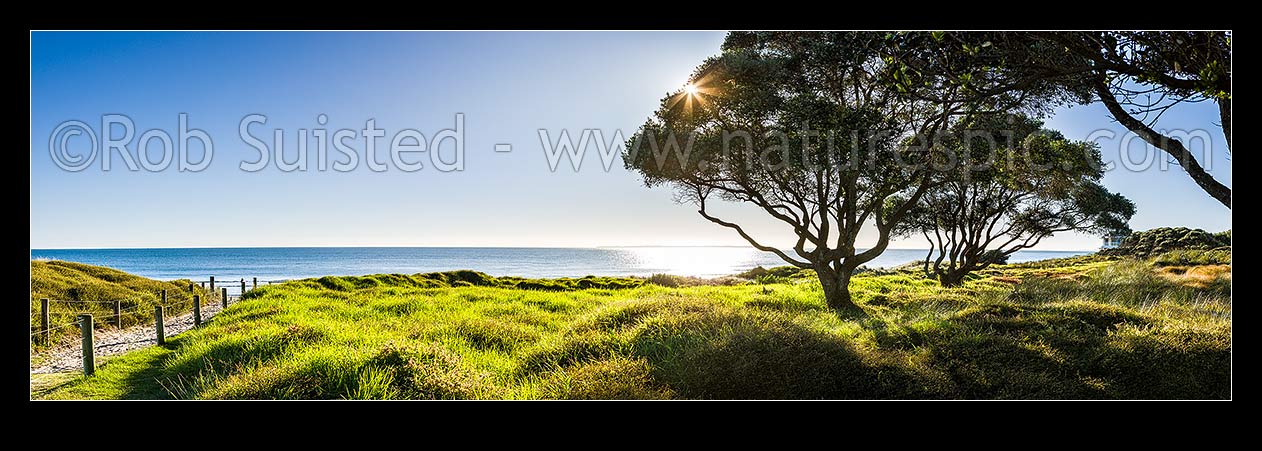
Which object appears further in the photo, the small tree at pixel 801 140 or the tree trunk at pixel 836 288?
the tree trunk at pixel 836 288

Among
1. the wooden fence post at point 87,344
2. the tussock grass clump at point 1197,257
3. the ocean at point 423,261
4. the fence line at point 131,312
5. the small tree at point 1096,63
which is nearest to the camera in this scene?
the small tree at point 1096,63

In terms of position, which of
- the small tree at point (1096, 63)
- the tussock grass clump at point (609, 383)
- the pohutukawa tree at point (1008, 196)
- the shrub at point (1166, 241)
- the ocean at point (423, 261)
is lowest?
the tussock grass clump at point (609, 383)

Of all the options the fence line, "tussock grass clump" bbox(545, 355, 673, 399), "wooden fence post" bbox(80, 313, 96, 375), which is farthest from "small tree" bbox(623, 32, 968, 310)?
the fence line

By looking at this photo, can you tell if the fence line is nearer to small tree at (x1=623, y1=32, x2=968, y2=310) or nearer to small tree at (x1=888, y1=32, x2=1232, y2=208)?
small tree at (x1=623, y1=32, x2=968, y2=310)

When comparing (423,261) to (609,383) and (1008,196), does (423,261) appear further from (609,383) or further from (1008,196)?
(1008,196)

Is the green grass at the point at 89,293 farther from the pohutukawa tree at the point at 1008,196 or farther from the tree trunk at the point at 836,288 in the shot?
the pohutukawa tree at the point at 1008,196

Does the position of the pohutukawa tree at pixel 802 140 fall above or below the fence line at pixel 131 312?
above

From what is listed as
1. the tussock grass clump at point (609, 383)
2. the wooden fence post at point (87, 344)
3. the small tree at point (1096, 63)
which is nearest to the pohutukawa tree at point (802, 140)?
the small tree at point (1096, 63)
